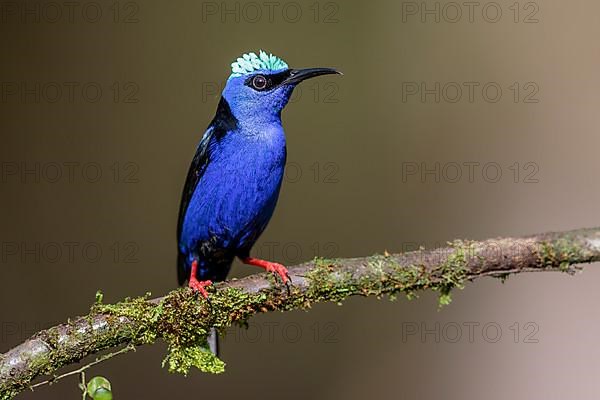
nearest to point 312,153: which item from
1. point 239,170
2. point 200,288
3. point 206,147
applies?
point 206,147

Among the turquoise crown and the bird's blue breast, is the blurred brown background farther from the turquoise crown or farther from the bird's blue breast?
the turquoise crown

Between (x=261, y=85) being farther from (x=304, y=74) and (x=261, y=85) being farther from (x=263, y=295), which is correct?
(x=263, y=295)

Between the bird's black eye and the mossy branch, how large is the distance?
1.35m

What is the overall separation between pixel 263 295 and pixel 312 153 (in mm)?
4074

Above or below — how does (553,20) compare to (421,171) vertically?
above

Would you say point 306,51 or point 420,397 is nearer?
point 420,397

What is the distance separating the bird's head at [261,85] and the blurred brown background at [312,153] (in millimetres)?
2612

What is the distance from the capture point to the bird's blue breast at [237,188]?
423 centimetres

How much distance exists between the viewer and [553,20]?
283 inches

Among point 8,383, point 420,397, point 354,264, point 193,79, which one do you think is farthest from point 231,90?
point 420,397

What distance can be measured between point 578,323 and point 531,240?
3685 millimetres

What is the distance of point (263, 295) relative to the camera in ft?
11.1

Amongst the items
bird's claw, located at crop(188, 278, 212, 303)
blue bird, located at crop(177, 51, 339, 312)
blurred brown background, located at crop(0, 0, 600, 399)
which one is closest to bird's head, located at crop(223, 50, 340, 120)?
blue bird, located at crop(177, 51, 339, 312)

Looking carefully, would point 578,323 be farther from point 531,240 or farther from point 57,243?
point 57,243
